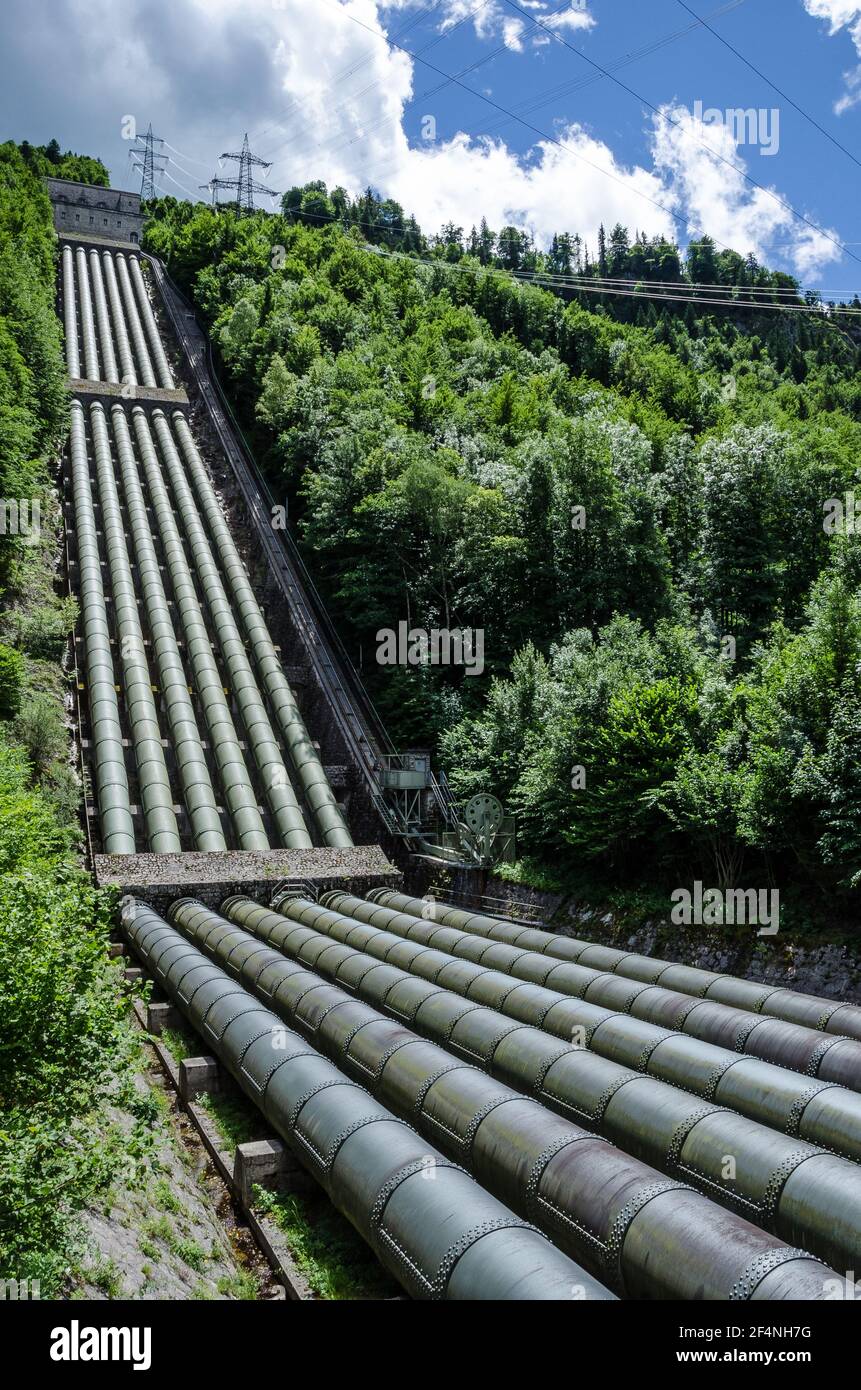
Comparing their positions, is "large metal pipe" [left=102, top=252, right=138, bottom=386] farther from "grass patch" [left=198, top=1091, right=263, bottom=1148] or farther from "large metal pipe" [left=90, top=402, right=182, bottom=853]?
"grass patch" [left=198, top=1091, right=263, bottom=1148]

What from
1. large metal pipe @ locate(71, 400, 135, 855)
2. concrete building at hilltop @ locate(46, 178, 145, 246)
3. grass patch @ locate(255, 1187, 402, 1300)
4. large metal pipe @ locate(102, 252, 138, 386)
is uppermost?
concrete building at hilltop @ locate(46, 178, 145, 246)

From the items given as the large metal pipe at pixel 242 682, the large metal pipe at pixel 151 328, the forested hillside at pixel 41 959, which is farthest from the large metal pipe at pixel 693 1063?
the large metal pipe at pixel 151 328

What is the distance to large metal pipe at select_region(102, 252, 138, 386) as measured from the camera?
61562 millimetres

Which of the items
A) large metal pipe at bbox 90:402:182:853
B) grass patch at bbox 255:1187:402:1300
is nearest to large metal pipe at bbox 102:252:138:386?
large metal pipe at bbox 90:402:182:853

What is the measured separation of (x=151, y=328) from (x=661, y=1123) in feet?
234

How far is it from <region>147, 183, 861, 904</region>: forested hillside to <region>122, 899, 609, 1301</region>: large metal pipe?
43.4ft

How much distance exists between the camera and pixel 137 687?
36250 millimetres

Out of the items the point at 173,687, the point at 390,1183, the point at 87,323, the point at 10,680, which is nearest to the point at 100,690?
the point at 173,687

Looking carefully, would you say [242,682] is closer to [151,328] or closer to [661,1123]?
[661,1123]

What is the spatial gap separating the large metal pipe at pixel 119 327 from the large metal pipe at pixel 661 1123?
53.1 meters

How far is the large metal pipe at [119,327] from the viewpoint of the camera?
2424 inches
